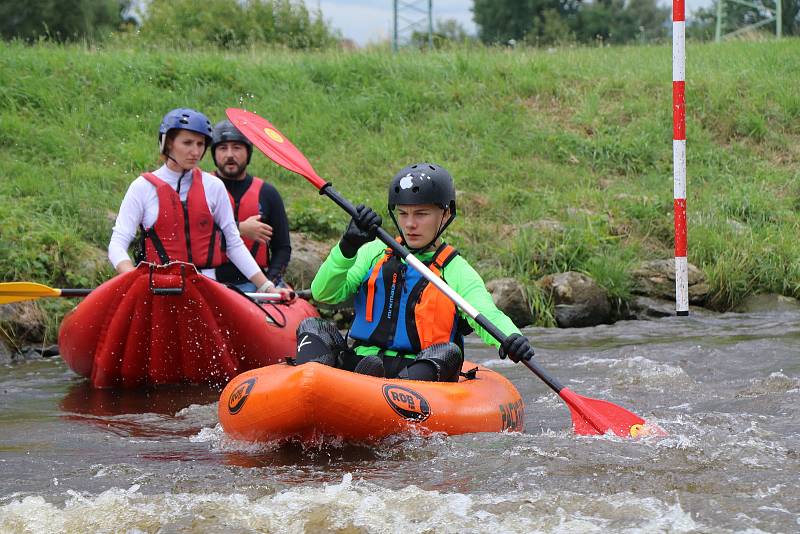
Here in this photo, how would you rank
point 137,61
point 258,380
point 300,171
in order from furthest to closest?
point 137,61 < point 300,171 < point 258,380

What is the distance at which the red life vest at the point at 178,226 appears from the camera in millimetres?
6020

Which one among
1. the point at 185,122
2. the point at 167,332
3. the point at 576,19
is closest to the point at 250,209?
the point at 185,122

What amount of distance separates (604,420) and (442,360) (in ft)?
2.42

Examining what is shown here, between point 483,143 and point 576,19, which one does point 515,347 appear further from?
point 576,19

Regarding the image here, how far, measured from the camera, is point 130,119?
10648 millimetres

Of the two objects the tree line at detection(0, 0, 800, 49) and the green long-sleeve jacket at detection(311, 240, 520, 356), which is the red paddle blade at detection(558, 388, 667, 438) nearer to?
the green long-sleeve jacket at detection(311, 240, 520, 356)

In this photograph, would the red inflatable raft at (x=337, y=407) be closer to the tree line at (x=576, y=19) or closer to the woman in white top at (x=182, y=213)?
the woman in white top at (x=182, y=213)

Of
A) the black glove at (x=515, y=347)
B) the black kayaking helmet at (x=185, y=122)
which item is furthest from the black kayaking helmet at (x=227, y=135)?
the black glove at (x=515, y=347)

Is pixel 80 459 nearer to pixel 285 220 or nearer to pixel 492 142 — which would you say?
pixel 285 220

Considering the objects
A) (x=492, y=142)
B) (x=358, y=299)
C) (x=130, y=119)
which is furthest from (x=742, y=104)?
(x=358, y=299)

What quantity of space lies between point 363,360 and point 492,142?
719cm

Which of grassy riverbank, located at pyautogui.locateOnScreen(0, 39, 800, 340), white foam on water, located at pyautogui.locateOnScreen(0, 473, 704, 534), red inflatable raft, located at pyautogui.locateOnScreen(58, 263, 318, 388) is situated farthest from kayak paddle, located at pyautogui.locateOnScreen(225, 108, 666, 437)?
grassy riverbank, located at pyautogui.locateOnScreen(0, 39, 800, 340)

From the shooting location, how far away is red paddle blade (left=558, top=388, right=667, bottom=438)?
446 cm

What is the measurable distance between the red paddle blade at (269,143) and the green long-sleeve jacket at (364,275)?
3.03 ft
